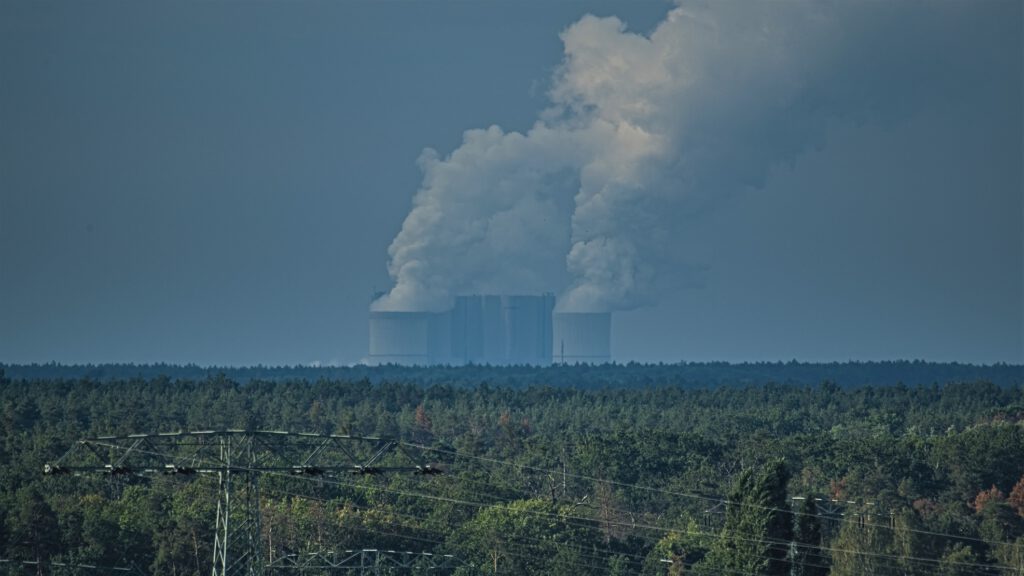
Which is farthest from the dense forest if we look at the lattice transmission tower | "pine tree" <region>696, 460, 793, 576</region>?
the lattice transmission tower

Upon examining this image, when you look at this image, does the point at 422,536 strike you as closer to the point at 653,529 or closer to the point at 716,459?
the point at 653,529

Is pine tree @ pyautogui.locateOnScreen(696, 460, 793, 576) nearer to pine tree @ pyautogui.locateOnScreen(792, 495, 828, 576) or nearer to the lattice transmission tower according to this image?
pine tree @ pyautogui.locateOnScreen(792, 495, 828, 576)

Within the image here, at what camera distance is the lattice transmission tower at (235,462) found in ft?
205

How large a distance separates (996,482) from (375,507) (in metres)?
46.0

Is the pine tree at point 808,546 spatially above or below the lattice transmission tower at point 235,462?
below

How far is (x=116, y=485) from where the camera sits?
13825 cm

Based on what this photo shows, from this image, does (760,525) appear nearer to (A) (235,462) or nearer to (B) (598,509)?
(A) (235,462)

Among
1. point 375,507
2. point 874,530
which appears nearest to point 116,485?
point 375,507

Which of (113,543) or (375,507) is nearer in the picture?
(113,543)

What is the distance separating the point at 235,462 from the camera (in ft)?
312

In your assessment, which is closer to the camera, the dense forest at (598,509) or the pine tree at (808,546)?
the pine tree at (808,546)

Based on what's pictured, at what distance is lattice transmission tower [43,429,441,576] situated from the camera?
2462 inches

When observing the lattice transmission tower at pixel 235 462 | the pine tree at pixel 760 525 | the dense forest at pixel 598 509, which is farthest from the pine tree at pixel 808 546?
the lattice transmission tower at pixel 235 462

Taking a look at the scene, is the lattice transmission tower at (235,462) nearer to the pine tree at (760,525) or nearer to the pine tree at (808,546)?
the pine tree at (760,525)
